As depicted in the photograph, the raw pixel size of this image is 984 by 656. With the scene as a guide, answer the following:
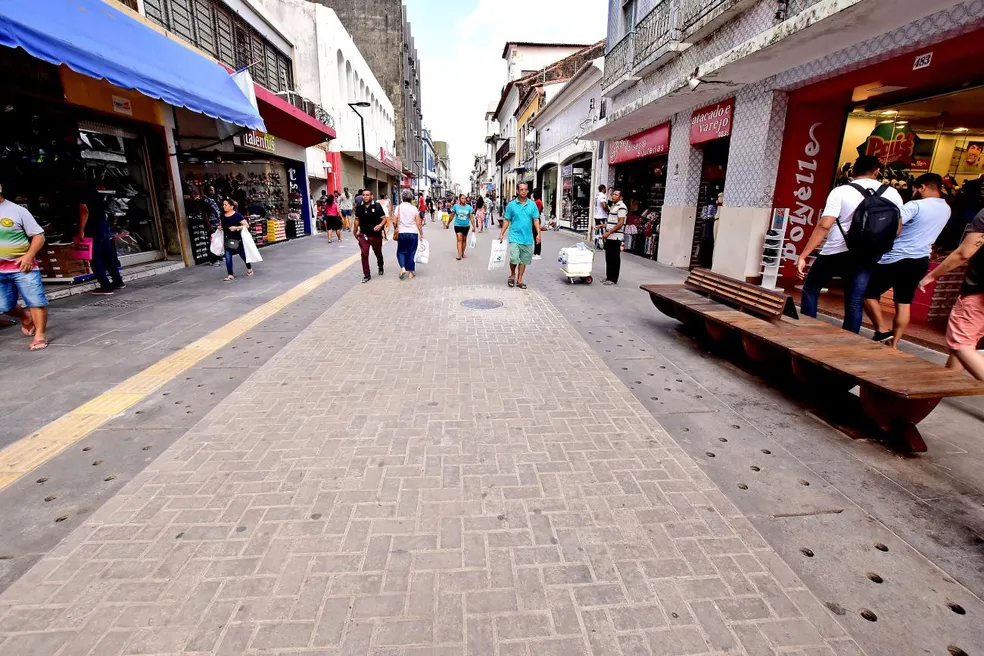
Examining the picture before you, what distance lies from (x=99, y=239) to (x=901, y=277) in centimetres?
1136

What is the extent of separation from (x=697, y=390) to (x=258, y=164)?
57.8 ft

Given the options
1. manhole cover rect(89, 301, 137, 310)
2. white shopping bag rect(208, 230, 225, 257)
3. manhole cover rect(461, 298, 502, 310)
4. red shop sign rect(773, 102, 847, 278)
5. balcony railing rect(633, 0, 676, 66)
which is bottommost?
manhole cover rect(89, 301, 137, 310)

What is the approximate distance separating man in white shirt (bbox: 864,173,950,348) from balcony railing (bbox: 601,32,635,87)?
10.3 m

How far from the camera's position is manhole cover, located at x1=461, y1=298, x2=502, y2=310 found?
734 centimetres

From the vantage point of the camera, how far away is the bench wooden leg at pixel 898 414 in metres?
3.06

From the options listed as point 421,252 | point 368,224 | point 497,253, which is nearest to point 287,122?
point 368,224

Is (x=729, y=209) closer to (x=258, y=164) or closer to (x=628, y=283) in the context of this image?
(x=628, y=283)

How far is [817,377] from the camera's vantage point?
146 inches

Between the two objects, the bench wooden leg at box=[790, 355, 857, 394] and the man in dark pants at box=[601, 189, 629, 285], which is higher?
the man in dark pants at box=[601, 189, 629, 285]

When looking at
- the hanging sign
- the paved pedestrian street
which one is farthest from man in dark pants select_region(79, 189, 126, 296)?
the paved pedestrian street

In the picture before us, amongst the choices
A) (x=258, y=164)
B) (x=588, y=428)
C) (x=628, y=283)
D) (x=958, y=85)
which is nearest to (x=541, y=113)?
(x=258, y=164)

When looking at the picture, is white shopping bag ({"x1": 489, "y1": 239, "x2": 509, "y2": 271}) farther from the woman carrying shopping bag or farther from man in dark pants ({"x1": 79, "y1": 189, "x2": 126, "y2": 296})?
man in dark pants ({"x1": 79, "y1": 189, "x2": 126, "y2": 296})

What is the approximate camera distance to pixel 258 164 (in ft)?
55.1

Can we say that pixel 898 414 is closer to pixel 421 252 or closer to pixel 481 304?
pixel 481 304
